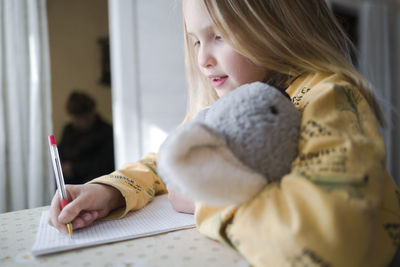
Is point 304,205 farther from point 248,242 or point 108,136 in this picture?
point 108,136

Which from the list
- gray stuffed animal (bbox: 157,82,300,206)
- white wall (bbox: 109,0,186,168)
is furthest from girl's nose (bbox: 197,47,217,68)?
white wall (bbox: 109,0,186,168)

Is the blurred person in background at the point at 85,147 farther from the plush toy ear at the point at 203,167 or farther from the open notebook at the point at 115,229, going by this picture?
the plush toy ear at the point at 203,167

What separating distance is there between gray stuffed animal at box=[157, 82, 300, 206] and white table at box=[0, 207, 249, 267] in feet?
0.29

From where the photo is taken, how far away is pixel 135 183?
24.8 inches

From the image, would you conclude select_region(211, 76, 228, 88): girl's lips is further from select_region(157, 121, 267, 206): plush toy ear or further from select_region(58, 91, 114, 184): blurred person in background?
select_region(58, 91, 114, 184): blurred person in background

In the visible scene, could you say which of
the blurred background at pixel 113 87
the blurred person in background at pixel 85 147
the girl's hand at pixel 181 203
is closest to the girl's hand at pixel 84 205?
the girl's hand at pixel 181 203

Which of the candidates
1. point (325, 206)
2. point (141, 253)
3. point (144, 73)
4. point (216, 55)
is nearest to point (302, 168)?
point (325, 206)

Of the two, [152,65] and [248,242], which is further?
[152,65]

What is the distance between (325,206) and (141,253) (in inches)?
9.0

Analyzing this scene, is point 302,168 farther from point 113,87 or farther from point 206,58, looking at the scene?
point 113,87

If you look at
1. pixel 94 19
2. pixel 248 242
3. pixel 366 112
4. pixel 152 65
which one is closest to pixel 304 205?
pixel 248 242

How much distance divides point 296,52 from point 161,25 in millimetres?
1279

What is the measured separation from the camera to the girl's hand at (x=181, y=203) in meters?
0.54

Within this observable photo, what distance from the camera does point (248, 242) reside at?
1.12 feet
